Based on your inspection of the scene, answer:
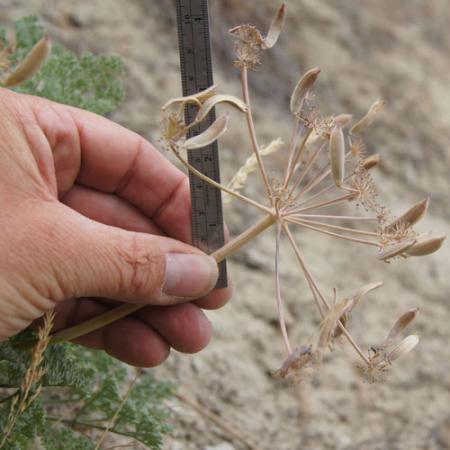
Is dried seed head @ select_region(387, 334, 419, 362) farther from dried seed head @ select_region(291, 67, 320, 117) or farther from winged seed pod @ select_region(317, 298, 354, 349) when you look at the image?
dried seed head @ select_region(291, 67, 320, 117)

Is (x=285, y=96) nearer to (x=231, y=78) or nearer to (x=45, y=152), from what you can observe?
(x=231, y=78)

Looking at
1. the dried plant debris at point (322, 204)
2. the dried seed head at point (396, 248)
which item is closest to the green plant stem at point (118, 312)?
the dried plant debris at point (322, 204)

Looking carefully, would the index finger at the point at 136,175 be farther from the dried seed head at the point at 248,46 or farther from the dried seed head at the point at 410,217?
the dried seed head at the point at 410,217

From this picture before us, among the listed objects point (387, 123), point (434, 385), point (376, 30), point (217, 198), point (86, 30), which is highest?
point (376, 30)

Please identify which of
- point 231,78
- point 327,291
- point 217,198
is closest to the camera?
point 217,198

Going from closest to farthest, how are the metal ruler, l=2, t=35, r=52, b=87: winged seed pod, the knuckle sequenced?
l=2, t=35, r=52, b=87: winged seed pod, the knuckle, the metal ruler

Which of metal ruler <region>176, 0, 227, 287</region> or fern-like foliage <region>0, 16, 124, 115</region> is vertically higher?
fern-like foliage <region>0, 16, 124, 115</region>

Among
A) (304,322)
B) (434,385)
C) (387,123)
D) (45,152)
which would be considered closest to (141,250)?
(45,152)

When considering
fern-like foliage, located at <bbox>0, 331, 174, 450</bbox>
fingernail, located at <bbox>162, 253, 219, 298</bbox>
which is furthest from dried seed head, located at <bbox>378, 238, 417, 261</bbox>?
fern-like foliage, located at <bbox>0, 331, 174, 450</bbox>
